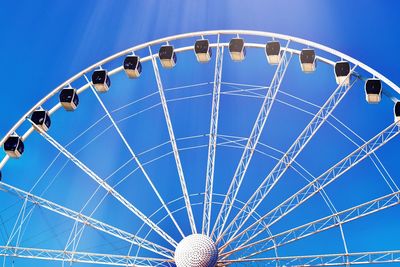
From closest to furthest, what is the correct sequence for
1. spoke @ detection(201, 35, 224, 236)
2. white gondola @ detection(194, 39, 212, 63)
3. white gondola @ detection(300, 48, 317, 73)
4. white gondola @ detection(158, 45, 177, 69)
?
spoke @ detection(201, 35, 224, 236)
white gondola @ detection(300, 48, 317, 73)
white gondola @ detection(194, 39, 212, 63)
white gondola @ detection(158, 45, 177, 69)

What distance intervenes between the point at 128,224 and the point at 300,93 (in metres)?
14.2

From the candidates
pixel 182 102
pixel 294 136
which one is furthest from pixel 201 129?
pixel 294 136

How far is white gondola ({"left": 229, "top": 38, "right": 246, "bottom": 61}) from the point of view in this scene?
3506 centimetres

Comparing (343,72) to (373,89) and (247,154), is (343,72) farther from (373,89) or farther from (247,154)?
(247,154)

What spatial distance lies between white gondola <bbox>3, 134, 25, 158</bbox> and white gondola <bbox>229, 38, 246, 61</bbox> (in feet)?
34.1

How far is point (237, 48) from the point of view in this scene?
35094mm

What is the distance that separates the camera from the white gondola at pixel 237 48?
35062 mm

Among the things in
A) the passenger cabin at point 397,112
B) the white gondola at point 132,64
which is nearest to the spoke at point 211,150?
the white gondola at point 132,64

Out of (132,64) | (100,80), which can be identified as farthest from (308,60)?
(100,80)

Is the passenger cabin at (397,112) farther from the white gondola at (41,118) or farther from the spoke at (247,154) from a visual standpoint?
the white gondola at (41,118)

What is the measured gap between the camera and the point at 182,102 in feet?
168

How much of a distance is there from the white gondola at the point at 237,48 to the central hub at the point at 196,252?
9.04 metres

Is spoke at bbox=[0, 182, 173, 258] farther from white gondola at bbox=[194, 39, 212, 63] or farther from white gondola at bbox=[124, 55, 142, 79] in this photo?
white gondola at bbox=[194, 39, 212, 63]

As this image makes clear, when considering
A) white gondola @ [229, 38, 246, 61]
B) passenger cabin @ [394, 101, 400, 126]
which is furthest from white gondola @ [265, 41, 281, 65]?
passenger cabin @ [394, 101, 400, 126]
